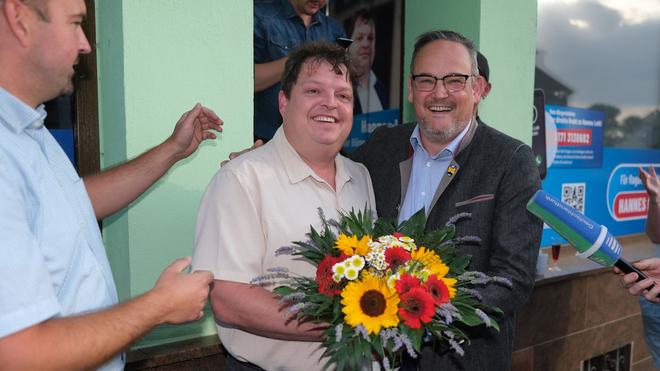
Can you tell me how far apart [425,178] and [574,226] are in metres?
0.75

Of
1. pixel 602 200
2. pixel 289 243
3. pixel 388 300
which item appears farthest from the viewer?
pixel 602 200

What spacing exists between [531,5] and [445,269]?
3.26 meters

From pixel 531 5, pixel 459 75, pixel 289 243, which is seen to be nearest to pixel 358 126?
pixel 531 5

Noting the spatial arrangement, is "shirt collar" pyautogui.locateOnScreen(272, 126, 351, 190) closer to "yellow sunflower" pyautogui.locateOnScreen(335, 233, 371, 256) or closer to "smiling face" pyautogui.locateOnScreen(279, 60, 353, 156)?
"smiling face" pyautogui.locateOnScreen(279, 60, 353, 156)

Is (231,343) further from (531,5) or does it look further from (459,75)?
(531,5)

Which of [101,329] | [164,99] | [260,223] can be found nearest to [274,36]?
[164,99]

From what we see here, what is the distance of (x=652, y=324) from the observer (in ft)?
9.89

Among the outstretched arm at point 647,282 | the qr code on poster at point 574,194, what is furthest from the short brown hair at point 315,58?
the qr code on poster at point 574,194

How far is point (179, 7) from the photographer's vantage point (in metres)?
2.51

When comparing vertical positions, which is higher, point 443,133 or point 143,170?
point 443,133

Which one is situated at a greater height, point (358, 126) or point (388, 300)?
point (358, 126)

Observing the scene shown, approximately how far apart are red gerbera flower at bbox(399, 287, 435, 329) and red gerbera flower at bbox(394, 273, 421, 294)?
0.02 m

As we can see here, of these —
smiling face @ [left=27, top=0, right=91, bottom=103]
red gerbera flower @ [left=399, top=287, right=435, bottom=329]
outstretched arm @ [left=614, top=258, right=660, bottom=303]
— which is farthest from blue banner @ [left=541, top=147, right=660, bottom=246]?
smiling face @ [left=27, top=0, right=91, bottom=103]

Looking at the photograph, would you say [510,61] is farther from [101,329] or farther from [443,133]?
[101,329]
